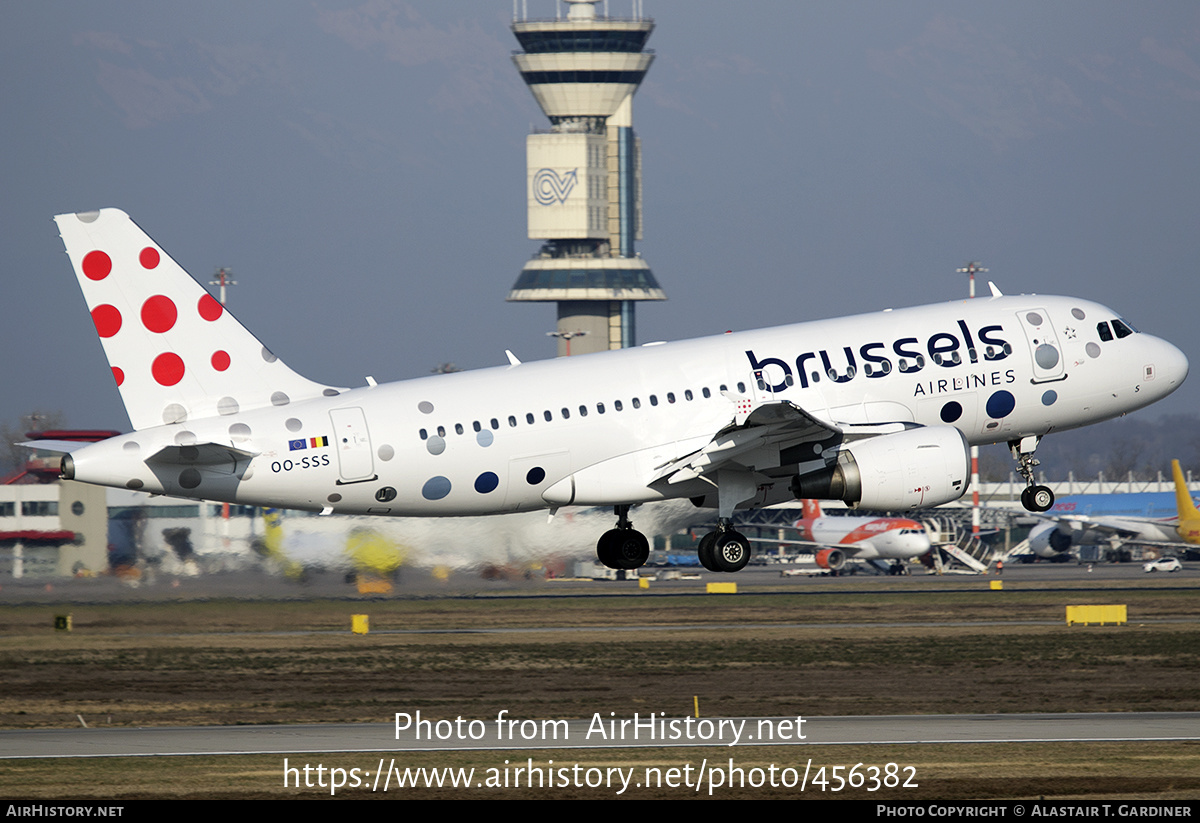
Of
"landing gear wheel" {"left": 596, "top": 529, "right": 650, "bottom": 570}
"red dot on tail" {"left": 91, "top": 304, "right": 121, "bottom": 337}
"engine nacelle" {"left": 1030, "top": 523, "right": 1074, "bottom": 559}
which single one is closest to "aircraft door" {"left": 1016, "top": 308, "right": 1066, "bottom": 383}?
"landing gear wheel" {"left": 596, "top": 529, "right": 650, "bottom": 570}

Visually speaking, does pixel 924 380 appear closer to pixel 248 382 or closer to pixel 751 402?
pixel 751 402

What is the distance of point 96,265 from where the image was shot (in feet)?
130

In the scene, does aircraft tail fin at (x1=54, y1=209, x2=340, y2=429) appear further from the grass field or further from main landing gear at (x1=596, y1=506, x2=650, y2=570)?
main landing gear at (x1=596, y1=506, x2=650, y2=570)

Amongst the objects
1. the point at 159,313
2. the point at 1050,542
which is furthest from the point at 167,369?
the point at 1050,542

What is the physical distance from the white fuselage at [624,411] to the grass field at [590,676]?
6.63 meters

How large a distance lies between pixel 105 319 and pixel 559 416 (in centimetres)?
1130

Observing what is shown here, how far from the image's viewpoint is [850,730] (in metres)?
43.8

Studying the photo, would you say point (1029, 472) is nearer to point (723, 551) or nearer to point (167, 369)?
point (723, 551)

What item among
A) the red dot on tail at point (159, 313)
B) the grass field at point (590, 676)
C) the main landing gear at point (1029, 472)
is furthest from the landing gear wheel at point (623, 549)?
the red dot on tail at point (159, 313)

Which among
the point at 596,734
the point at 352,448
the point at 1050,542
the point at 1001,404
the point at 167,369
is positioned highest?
the point at 167,369

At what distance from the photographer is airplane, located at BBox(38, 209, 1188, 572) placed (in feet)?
127

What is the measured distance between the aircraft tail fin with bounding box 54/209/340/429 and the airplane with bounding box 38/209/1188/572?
5 cm

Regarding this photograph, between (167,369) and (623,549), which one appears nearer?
(167,369)

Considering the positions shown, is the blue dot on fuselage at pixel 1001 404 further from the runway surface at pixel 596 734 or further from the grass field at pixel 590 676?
the grass field at pixel 590 676
